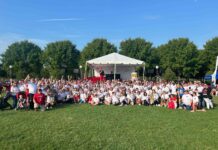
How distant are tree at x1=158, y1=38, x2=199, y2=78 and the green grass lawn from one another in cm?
3874

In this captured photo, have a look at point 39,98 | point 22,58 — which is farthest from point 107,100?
point 22,58

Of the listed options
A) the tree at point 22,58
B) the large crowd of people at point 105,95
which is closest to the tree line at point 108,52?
the tree at point 22,58

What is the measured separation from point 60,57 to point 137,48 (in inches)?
594

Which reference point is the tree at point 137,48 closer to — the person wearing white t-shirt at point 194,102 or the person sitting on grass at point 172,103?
the person sitting on grass at point 172,103

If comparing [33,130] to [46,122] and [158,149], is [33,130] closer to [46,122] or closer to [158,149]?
[46,122]

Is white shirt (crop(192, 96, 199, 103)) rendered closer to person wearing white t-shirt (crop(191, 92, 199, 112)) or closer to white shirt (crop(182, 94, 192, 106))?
person wearing white t-shirt (crop(191, 92, 199, 112))

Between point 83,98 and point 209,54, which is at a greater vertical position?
point 209,54

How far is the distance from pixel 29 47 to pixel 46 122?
45621 mm

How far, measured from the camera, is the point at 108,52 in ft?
158

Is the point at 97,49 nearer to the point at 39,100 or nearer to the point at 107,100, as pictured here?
the point at 107,100

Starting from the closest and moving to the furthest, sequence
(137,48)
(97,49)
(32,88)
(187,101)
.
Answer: (32,88), (187,101), (97,49), (137,48)

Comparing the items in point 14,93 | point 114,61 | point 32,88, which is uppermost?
point 114,61

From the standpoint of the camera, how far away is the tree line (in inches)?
1880

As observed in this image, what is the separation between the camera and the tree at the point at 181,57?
1868 inches
